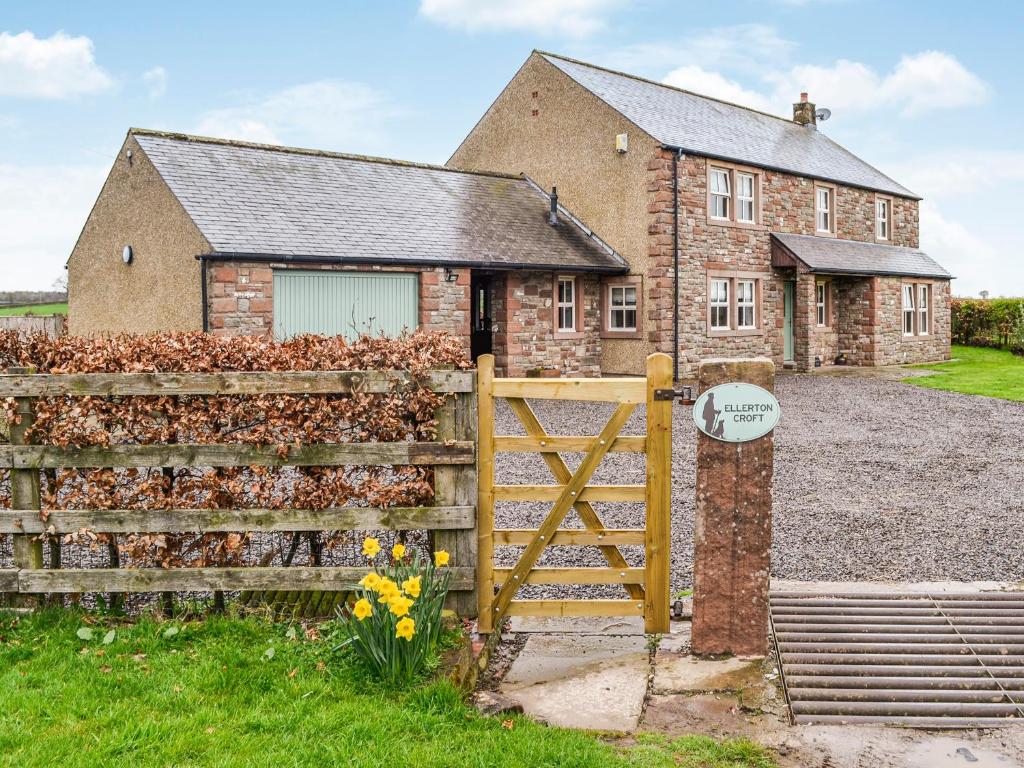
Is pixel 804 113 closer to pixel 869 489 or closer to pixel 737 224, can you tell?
pixel 737 224

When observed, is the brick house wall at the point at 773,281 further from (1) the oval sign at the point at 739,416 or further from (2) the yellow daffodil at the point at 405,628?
(2) the yellow daffodil at the point at 405,628

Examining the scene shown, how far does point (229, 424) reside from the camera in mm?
5480

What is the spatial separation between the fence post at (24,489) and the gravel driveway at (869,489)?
3.36 m

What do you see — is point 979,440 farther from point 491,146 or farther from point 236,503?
point 491,146

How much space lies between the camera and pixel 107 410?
5430 millimetres

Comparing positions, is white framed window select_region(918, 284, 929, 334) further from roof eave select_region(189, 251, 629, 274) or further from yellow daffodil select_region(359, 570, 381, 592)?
yellow daffodil select_region(359, 570, 381, 592)

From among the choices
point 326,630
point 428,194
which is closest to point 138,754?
point 326,630

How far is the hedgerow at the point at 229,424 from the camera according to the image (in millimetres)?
5352

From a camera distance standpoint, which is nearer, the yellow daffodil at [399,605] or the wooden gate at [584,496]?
the yellow daffodil at [399,605]

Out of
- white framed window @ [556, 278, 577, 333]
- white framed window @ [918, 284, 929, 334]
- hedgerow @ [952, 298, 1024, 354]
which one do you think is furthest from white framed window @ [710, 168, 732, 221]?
hedgerow @ [952, 298, 1024, 354]

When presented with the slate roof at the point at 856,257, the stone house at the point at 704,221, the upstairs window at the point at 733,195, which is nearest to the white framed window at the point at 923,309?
the stone house at the point at 704,221

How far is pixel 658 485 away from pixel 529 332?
55.6ft

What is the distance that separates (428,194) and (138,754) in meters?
19.5

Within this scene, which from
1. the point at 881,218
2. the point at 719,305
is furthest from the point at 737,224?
the point at 881,218
